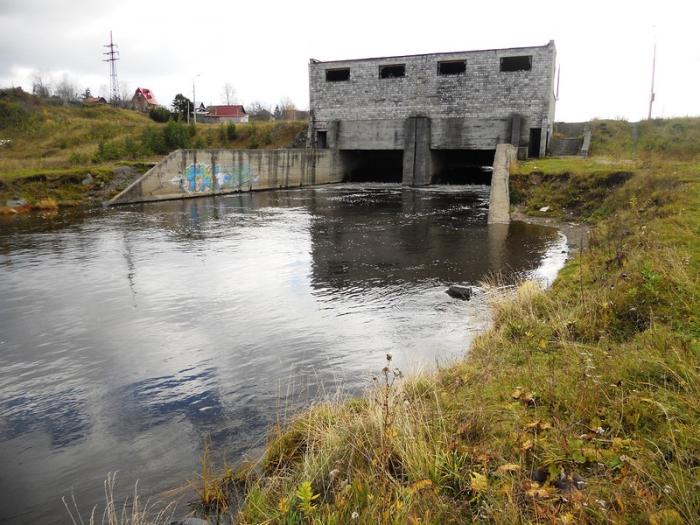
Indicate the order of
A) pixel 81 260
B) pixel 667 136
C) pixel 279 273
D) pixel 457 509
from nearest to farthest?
1. pixel 457 509
2. pixel 279 273
3. pixel 81 260
4. pixel 667 136

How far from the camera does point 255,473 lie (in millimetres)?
4648

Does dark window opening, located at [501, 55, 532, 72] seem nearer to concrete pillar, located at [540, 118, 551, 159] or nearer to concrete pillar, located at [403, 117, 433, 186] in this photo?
concrete pillar, located at [540, 118, 551, 159]

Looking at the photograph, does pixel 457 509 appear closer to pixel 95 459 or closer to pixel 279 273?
pixel 95 459

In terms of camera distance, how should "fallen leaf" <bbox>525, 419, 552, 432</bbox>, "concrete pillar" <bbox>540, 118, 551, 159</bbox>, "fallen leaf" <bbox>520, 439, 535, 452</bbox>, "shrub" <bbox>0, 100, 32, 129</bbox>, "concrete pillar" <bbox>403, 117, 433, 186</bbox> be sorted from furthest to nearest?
1. "shrub" <bbox>0, 100, 32, 129</bbox>
2. "concrete pillar" <bbox>403, 117, 433, 186</bbox>
3. "concrete pillar" <bbox>540, 118, 551, 159</bbox>
4. "fallen leaf" <bbox>525, 419, 552, 432</bbox>
5. "fallen leaf" <bbox>520, 439, 535, 452</bbox>

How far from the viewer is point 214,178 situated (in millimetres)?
30016

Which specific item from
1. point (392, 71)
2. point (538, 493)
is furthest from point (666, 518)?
point (392, 71)

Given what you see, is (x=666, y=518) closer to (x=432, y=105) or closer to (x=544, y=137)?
(x=544, y=137)

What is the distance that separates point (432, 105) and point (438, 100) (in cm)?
54

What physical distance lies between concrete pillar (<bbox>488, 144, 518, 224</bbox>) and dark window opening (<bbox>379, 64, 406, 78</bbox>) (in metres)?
15.4

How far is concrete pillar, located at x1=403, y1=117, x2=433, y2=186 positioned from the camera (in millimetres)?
37750

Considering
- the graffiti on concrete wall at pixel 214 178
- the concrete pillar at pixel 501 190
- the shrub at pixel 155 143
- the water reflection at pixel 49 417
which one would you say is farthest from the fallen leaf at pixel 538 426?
the shrub at pixel 155 143

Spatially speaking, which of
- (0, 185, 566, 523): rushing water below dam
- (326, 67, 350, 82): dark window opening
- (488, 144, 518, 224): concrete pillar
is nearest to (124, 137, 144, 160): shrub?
(326, 67, 350, 82): dark window opening

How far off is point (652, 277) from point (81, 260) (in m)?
13.1

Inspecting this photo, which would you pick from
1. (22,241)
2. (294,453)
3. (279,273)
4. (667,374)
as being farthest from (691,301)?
(22,241)
